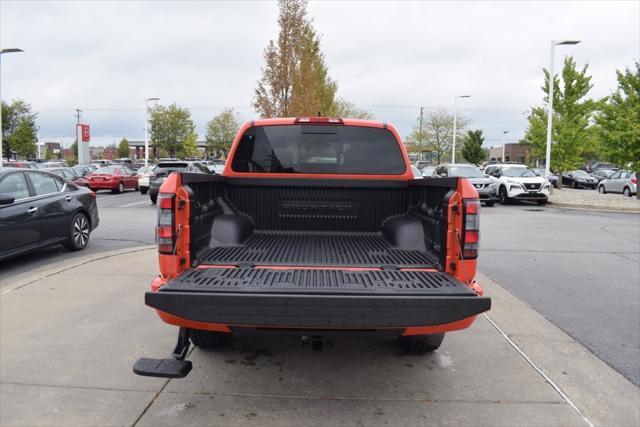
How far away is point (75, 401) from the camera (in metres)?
3.55

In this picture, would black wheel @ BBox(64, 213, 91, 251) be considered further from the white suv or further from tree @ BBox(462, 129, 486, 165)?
tree @ BBox(462, 129, 486, 165)

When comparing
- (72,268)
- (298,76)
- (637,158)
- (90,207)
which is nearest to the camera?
(72,268)

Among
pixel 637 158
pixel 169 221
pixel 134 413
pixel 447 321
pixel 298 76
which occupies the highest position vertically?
pixel 298 76

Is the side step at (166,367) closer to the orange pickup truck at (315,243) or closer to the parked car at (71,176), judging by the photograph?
the orange pickup truck at (315,243)

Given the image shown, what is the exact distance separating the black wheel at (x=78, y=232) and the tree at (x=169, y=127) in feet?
181

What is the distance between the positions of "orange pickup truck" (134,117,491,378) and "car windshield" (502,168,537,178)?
19211 millimetres

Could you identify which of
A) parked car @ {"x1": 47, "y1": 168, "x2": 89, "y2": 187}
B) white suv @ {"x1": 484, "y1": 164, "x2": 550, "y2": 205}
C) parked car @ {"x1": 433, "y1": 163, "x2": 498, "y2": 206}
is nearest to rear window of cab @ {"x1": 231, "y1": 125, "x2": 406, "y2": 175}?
parked car @ {"x1": 433, "y1": 163, "x2": 498, "y2": 206}

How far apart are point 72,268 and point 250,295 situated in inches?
223

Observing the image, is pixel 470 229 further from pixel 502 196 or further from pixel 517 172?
A: pixel 517 172

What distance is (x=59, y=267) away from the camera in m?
7.55

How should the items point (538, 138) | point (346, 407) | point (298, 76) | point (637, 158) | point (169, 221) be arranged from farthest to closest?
1. point (538, 138)
2. point (298, 76)
3. point (637, 158)
4. point (346, 407)
5. point (169, 221)

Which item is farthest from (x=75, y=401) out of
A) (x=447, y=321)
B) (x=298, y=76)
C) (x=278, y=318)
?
(x=298, y=76)

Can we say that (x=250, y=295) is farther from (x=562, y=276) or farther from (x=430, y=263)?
(x=562, y=276)

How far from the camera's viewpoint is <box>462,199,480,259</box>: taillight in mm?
3318
